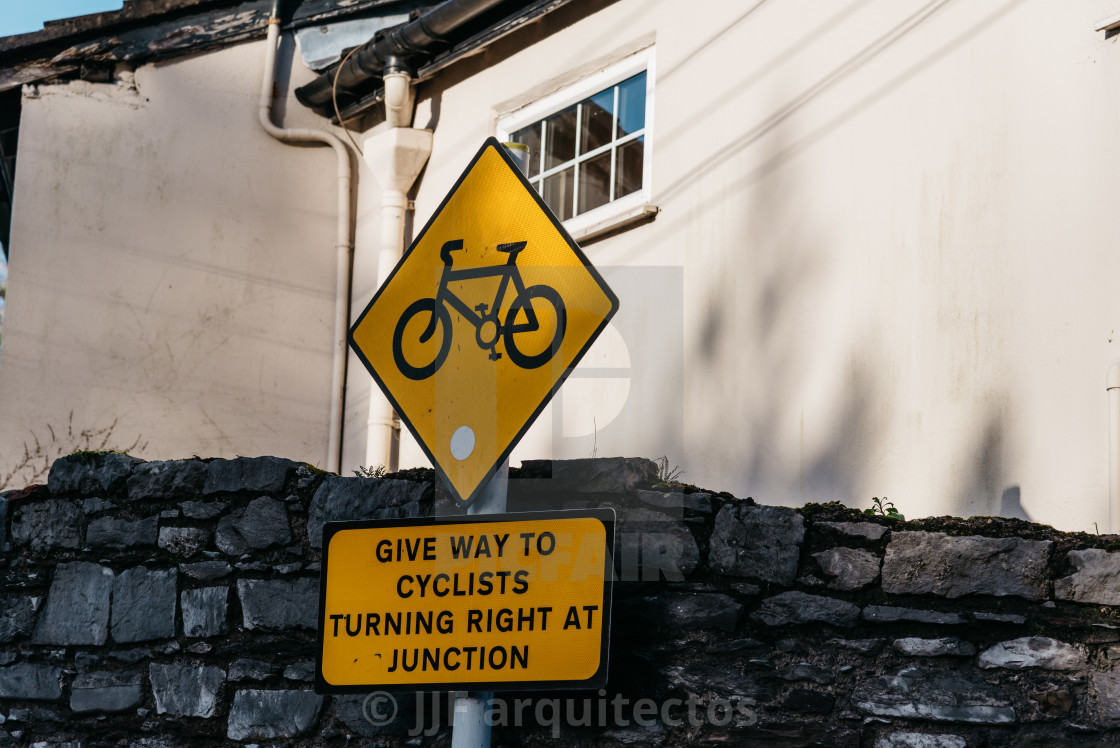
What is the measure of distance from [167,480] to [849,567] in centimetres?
240

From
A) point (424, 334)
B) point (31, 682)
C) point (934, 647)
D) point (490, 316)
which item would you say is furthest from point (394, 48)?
point (934, 647)

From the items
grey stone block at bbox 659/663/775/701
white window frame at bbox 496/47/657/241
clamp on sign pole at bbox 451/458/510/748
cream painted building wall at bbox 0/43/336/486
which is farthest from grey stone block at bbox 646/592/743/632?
cream painted building wall at bbox 0/43/336/486

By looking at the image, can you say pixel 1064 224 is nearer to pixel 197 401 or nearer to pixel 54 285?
pixel 197 401

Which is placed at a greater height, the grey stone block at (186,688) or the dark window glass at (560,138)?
the dark window glass at (560,138)

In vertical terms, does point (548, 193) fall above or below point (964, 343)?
above

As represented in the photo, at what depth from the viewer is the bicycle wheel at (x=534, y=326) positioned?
2756 millimetres

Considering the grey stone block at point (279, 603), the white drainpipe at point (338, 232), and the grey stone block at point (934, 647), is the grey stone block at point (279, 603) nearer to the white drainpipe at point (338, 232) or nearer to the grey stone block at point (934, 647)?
the grey stone block at point (934, 647)

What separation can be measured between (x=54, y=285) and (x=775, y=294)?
487 cm

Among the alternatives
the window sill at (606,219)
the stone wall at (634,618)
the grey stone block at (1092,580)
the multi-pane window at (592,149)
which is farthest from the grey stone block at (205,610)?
the multi-pane window at (592,149)

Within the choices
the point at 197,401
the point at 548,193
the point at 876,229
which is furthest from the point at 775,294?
the point at 197,401

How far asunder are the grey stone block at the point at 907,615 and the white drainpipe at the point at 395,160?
Answer: 14.7ft

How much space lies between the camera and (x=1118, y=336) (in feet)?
13.2

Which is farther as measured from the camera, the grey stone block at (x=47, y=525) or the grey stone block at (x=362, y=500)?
the grey stone block at (x=47, y=525)

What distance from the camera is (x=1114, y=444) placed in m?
3.89
